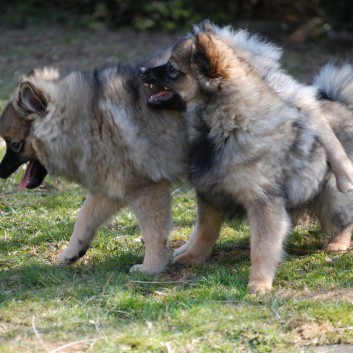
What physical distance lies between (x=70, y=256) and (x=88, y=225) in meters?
0.24

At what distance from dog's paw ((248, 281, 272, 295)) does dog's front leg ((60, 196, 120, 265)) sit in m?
1.16

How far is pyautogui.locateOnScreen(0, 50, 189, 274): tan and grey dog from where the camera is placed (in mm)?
4910

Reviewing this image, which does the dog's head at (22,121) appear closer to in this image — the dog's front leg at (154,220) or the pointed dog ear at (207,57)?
the dog's front leg at (154,220)

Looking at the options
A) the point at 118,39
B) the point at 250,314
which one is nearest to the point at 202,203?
the point at 250,314

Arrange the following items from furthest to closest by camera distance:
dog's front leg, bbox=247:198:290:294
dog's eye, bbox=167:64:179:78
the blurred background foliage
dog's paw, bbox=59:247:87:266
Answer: the blurred background foliage
dog's paw, bbox=59:247:87:266
dog's eye, bbox=167:64:179:78
dog's front leg, bbox=247:198:290:294

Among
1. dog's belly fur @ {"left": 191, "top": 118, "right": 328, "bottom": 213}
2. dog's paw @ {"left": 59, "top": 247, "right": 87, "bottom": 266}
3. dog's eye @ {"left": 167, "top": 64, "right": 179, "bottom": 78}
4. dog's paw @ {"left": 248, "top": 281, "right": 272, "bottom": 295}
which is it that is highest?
dog's eye @ {"left": 167, "top": 64, "right": 179, "bottom": 78}

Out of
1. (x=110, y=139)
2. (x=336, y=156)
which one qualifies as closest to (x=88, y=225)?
(x=110, y=139)

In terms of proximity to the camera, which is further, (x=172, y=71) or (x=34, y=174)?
(x=34, y=174)

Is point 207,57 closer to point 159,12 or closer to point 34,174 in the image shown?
point 34,174

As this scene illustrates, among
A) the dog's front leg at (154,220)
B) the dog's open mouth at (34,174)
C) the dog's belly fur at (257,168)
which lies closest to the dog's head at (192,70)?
the dog's belly fur at (257,168)

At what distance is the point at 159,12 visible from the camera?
41.4 ft

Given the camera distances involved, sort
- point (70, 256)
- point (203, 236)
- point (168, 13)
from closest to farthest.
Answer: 1. point (70, 256)
2. point (203, 236)
3. point (168, 13)

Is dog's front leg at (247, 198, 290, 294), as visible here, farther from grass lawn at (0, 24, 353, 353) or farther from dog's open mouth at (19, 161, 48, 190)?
dog's open mouth at (19, 161, 48, 190)

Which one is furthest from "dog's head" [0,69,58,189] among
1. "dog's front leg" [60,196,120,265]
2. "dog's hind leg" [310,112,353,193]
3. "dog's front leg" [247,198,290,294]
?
"dog's hind leg" [310,112,353,193]
